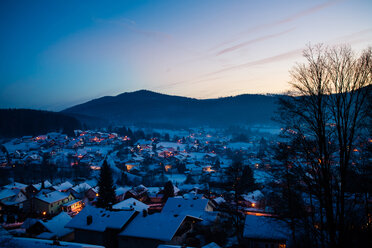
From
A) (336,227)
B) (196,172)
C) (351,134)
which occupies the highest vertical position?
(351,134)

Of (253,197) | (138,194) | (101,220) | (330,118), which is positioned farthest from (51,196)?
(330,118)

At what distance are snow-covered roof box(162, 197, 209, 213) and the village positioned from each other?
0.10 m

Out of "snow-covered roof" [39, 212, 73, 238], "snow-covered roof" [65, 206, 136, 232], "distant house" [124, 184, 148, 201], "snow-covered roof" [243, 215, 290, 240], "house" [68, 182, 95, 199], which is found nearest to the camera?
"snow-covered roof" [243, 215, 290, 240]

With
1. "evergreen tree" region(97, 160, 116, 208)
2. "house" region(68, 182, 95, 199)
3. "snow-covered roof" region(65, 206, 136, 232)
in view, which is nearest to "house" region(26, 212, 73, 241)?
"snow-covered roof" region(65, 206, 136, 232)

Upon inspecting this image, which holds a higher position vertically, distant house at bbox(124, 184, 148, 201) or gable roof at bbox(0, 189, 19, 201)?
gable roof at bbox(0, 189, 19, 201)

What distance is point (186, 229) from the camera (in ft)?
53.0

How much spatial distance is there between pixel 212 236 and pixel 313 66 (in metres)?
14.7

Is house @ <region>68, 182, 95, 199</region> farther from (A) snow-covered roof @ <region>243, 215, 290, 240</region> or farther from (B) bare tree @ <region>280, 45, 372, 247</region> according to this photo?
(B) bare tree @ <region>280, 45, 372, 247</region>

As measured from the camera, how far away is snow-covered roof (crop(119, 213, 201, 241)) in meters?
13.8

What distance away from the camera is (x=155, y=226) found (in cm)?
1467

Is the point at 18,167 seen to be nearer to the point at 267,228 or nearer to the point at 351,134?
the point at 267,228

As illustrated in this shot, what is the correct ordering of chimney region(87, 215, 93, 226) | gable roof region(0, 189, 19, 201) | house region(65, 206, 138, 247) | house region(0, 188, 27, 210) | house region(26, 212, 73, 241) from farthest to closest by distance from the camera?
gable roof region(0, 189, 19, 201) < house region(0, 188, 27, 210) < house region(26, 212, 73, 241) < chimney region(87, 215, 93, 226) < house region(65, 206, 138, 247)

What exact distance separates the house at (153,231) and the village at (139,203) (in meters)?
0.06

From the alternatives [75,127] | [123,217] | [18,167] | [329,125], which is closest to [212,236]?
[123,217]
